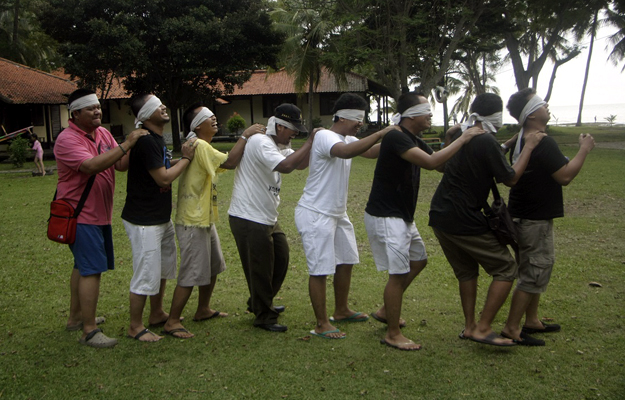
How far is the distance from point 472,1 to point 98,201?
23011mm

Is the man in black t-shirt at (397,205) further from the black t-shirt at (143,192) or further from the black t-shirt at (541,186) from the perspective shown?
the black t-shirt at (143,192)

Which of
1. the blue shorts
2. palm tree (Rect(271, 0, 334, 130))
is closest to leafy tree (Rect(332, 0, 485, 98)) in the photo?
palm tree (Rect(271, 0, 334, 130))

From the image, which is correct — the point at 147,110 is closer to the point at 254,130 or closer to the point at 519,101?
the point at 254,130

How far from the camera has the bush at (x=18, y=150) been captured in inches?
853

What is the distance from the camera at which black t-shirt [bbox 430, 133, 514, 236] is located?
4137 mm

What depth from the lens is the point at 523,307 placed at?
437cm

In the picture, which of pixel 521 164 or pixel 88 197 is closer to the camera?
pixel 521 164

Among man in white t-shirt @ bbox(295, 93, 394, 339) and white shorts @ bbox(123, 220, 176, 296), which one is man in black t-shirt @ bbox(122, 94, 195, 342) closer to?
white shorts @ bbox(123, 220, 176, 296)

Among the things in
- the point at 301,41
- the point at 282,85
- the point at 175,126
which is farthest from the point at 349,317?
the point at 282,85

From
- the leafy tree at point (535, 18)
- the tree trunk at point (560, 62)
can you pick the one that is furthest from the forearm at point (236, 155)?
the tree trunk at point (560, 62)

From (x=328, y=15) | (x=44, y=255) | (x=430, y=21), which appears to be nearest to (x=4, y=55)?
(x=328, y=15)

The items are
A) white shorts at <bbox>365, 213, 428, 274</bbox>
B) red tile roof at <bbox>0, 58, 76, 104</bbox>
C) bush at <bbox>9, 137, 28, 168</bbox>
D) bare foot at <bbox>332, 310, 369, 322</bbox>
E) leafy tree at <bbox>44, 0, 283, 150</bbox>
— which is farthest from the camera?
red tile roof at <bbox>0, 58, 76, 104</bbox>

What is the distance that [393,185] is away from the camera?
442cm

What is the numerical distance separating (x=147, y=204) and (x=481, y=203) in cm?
253
